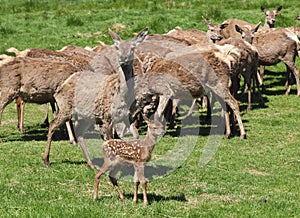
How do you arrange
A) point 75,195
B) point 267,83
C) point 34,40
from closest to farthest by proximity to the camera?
point 75,195, point 267,83, point 34,40

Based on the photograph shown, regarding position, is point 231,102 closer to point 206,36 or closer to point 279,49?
point 206,36

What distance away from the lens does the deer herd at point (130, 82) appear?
1063 centimetres

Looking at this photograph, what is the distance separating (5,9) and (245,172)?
22074mm

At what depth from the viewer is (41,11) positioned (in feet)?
→ 96.6

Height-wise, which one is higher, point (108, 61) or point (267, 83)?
point (108, 61)

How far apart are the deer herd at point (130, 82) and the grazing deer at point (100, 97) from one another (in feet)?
0.05

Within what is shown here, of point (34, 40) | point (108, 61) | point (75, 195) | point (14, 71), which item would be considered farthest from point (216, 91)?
point (34, 40)

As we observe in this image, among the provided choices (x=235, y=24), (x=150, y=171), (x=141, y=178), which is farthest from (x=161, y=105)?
(x=235, y=24)

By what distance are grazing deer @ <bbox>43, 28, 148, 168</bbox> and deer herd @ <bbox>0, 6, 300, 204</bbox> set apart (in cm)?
2

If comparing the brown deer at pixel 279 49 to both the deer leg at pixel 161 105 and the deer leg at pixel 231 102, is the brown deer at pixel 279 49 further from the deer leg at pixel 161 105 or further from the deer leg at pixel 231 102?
the deer leg at pixel 161 105

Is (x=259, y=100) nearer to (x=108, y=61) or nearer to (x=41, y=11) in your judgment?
(x=108, y=61)

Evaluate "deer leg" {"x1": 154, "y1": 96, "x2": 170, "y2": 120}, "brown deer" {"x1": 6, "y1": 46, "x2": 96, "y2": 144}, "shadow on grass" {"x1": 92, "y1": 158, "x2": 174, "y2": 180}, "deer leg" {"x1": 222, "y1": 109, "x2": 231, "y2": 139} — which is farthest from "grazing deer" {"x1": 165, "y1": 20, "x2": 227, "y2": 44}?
"shadow on grass" {"x1": 92, "y1": 158, "x2": 174, "y2": 180}

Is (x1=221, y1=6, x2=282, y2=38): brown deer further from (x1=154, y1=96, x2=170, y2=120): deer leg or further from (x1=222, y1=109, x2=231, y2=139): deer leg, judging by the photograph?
(x1=154, y1=96, x2=170, y2=120): deer leg

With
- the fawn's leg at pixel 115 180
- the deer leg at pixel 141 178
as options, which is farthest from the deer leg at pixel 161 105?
the deer leg at pixel 141 178
